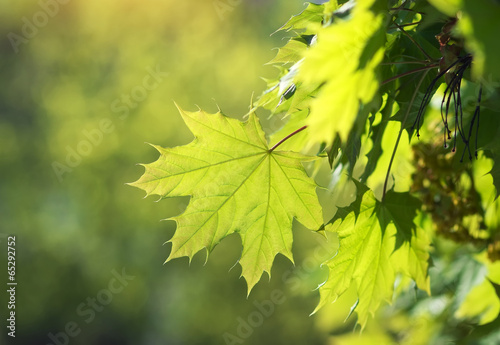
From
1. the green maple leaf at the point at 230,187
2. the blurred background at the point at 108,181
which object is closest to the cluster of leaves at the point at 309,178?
the green maple leaf at the point at 230,187

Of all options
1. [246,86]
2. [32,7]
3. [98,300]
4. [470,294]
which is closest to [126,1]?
[32,7]

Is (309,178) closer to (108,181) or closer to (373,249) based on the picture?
(373,249)

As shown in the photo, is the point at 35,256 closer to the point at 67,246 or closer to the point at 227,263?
the point at 67,246

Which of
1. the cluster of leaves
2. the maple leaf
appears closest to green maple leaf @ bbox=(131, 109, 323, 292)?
the cluster of leaves

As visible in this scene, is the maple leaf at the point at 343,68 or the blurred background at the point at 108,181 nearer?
the maple leaf at the point at 343,68

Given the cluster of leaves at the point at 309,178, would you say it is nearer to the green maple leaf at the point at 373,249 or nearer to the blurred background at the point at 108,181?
the green maple leaf at the point at 373,249

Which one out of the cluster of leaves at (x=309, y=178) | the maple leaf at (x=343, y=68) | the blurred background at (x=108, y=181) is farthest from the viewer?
the blurred background at (x=108, y=181)
